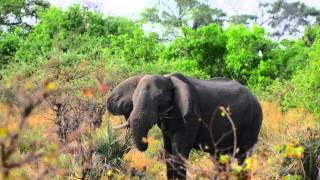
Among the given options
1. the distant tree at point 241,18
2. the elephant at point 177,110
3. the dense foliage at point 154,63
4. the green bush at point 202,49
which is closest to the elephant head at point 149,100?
the elephant at point 177,110

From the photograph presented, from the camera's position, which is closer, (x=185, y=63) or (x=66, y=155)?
(x=66, y=155)

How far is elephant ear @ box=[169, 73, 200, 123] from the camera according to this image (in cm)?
1003

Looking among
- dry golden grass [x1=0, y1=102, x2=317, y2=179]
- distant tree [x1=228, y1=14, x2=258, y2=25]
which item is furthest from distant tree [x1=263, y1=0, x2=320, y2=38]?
dry golden grass [x1=0, y1=102, x2=317, y2=179]

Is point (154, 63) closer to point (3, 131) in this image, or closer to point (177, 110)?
point (177, 110)

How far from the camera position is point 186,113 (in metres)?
10.0

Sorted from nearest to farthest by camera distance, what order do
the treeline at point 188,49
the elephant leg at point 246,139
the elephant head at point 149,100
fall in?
the elephant head at point 149,100, the elephant leg at point 246,139, the treeline at point 188,49

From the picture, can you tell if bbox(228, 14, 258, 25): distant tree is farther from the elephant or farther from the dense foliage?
the elephant

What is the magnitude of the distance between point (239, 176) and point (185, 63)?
25666 mm

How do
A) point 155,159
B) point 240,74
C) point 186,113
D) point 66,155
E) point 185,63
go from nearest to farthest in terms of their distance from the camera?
point 186,113 < point 66,155 < point 155,159 < point 185,63 < point 240,74

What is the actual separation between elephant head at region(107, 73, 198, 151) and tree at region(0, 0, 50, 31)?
3213 centimetres

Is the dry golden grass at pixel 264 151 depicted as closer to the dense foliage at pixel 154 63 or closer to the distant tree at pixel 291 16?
the dense foliage at pixel 154 63

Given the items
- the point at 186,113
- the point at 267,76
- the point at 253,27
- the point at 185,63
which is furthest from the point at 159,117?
the point at 253,27

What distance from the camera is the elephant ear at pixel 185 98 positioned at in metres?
10.0

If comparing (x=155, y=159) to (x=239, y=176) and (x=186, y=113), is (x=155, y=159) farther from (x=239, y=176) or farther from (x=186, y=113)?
(x=239, y=176)
